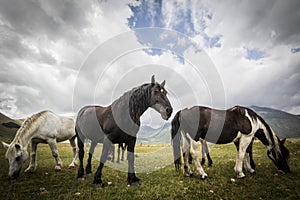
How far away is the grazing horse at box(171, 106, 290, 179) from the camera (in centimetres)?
609

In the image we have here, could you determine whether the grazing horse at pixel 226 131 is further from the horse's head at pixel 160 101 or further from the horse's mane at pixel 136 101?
the horse's mane at pixel 136 101

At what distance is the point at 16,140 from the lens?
6219mm

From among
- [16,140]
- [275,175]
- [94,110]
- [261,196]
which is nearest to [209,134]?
[261,196]

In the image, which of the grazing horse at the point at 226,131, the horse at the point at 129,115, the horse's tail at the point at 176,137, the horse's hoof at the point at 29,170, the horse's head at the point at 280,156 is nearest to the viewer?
the horse at the point at 129,115

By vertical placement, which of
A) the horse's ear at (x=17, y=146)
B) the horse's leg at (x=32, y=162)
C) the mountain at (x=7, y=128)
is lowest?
the horse's leg at (x=32, y=162)

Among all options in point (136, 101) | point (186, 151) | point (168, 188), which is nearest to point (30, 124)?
point (136, 101)

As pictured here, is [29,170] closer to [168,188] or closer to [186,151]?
[168,188]

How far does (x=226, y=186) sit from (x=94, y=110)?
16.2ft

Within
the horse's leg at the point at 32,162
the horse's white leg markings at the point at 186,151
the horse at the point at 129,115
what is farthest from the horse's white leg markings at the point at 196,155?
the horse's leg at the point at 32,162

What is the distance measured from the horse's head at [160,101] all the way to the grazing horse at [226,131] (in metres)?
1.61

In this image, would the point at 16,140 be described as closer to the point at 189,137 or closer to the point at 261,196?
the point at 189,137

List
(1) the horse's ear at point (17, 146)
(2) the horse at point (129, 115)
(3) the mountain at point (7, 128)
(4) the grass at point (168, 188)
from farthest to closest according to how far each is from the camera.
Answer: (3) the mountain at point (7, 128) < (1) the horse's ear at point (17, 146) < (2) the horse at point (129, 115) < (4) the grass at point (168, 188)

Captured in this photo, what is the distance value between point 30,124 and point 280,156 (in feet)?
32.4

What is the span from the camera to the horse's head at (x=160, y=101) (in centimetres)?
500
